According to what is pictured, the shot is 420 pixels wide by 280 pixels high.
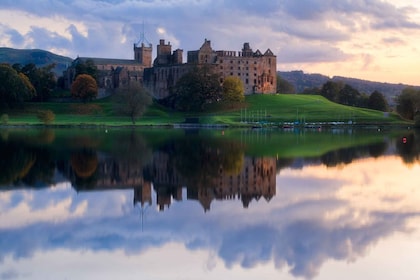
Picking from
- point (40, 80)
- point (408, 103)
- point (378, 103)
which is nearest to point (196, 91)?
point (40, 80)

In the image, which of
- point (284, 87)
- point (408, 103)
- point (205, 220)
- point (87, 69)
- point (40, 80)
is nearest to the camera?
point (205, 220)

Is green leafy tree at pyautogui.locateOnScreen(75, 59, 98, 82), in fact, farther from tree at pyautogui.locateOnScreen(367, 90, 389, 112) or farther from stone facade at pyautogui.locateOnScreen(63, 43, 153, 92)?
tree at pyautogui.locateOnScreen(367, 90, 389, 112)

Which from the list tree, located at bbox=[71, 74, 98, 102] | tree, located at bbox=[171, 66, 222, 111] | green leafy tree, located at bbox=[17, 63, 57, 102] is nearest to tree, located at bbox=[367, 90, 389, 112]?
tree, located at bbox=[171, 66, 222, 111]

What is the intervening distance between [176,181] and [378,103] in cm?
12813

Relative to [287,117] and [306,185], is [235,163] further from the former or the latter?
[287,117]

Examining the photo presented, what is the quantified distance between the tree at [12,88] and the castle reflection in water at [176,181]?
267 feet

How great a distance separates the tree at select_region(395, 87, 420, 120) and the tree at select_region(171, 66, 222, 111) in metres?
36.9

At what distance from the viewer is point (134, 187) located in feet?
96.7

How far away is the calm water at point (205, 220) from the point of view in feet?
53.5

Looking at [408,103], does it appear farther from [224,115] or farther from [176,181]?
[176,181]

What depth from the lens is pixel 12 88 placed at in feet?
381

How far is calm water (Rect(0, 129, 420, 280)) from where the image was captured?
16.3 metres

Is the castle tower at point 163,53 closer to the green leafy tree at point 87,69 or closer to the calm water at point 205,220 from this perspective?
the green leafy tree at point 87,69

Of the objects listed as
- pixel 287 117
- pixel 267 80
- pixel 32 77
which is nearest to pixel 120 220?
pixel 287 117
